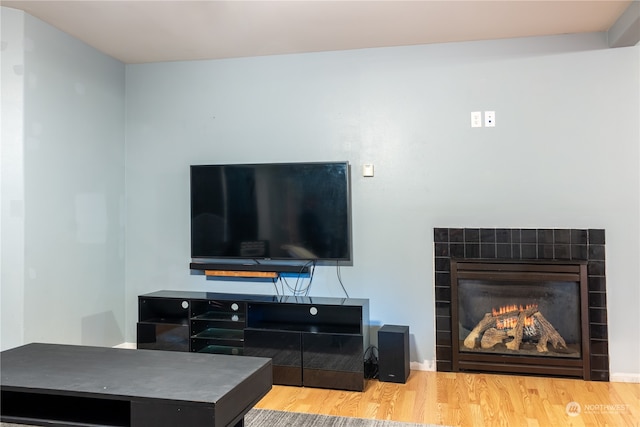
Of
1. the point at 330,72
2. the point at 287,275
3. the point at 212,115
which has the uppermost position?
the point at 330,72

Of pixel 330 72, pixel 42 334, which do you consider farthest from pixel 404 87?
pixel 42 334

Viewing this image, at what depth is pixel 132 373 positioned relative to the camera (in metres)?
1.88

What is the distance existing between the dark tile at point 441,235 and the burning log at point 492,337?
0.73 m

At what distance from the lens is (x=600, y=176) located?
336 cm

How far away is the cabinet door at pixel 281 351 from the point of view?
325cm

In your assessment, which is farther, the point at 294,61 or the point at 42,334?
the point at 294,61

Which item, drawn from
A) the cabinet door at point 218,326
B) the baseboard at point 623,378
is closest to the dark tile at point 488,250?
the baseboard at point 623,378

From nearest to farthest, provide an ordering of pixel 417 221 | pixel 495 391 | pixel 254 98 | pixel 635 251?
pixel 495 391, pixel 635 251, pixel 417 221, pixel 254 98

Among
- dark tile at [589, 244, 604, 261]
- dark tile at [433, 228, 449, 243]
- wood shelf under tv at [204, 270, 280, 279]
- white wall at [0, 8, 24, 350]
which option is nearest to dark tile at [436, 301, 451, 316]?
dark tile at [433, 228, 449, 243]

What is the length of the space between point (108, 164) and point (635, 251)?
4.02 m

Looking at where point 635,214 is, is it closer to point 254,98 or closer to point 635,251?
point 635,251

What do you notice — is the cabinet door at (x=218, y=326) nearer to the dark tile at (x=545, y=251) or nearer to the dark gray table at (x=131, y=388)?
the dark gray table at (x=131, y=388)

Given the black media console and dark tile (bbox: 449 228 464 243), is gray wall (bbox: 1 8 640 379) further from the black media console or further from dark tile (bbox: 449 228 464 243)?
the black media console

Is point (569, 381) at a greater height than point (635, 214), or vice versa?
point (635, 214)
